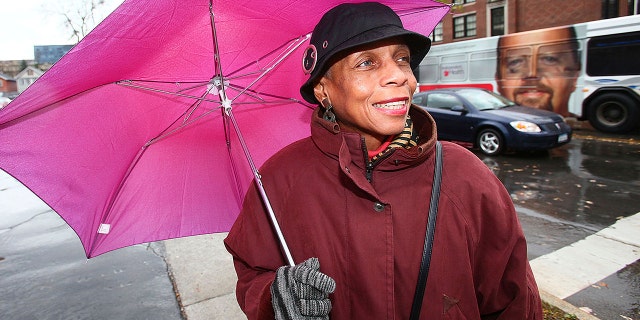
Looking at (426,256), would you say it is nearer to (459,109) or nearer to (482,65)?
(459,109)

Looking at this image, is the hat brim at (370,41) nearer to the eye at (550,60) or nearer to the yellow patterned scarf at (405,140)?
the yellow patterned scarf at (405,140)

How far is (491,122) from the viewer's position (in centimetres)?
941

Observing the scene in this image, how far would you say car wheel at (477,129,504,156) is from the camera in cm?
939

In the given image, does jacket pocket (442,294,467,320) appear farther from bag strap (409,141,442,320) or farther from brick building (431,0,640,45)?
brick building (431,0,640,45)

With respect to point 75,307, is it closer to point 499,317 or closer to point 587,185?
point 499,317

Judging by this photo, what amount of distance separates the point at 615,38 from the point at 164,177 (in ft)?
44.8

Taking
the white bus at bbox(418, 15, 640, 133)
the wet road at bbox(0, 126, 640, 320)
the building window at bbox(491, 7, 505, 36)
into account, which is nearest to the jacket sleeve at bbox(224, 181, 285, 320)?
the wet road at bbox(0, 126, 640, 320)

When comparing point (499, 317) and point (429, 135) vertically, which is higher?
point (429, 135)

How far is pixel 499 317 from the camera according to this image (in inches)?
55.8

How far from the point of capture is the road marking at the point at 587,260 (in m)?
3.93

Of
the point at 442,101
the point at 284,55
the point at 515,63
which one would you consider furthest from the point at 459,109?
the point at 284,55

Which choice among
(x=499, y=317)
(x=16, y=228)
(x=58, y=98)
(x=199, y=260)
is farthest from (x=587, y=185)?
(x=16, y=228)

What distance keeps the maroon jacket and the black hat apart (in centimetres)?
23

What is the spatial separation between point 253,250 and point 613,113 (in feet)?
45.3
